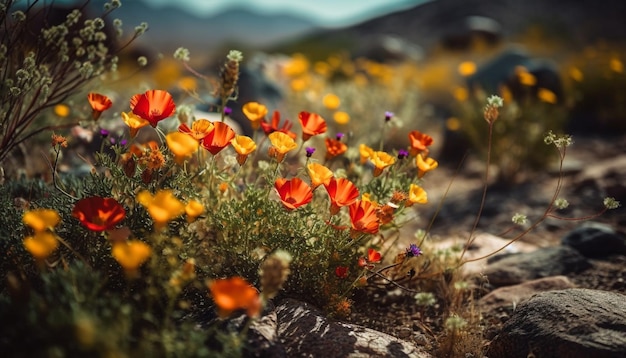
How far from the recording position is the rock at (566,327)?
74.1 inches

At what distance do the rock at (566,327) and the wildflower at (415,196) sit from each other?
66 centimetres

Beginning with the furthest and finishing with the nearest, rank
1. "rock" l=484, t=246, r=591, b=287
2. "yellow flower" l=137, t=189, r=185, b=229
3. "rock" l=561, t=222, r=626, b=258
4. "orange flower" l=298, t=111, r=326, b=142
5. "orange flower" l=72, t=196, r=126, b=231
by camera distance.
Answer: "rock" l=561, t=222, r=626, b=258
"rock" l=484, t=246, r=591, b=287
"orange flower" l=298, t=111, r=326, b=142
"orange flower" l=72, t=196, r=126, b=231
"yellow flower" l=137, t=189, r=185, b=229

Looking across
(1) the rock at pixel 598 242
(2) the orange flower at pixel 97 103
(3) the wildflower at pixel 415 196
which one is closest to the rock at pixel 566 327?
(3) the wildflower at pixel 415 196

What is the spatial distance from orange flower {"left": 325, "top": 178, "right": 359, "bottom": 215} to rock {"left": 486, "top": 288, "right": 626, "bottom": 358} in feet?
2.95

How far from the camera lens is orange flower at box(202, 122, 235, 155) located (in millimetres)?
1979

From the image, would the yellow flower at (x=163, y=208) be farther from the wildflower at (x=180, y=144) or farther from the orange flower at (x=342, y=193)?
the orange flower at (x=342, y=193)

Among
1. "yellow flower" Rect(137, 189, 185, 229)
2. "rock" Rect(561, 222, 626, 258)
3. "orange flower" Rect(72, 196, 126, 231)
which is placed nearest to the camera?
"yellow flower" Rect(137, 189, 185, 229)

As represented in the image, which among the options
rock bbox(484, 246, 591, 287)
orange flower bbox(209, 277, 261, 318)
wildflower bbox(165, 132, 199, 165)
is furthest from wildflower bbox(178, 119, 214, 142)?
rock bbox(484, 246, 591, 287)

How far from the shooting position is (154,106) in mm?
2037

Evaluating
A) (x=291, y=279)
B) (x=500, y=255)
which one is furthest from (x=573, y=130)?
(x=291, y=279)

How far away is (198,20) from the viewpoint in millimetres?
166250

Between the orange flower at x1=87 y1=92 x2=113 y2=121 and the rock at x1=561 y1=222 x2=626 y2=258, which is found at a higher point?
the orange flower at x1=87 y1=92 x2=113 y2=121

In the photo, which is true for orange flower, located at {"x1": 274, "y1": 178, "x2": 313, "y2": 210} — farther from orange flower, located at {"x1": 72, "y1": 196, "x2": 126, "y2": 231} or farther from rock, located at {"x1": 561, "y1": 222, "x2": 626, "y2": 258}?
rock, located at {"x1": 561, "y1": 222, "x2": 626, "y2": 258}

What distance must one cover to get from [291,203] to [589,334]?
4.16 ft
